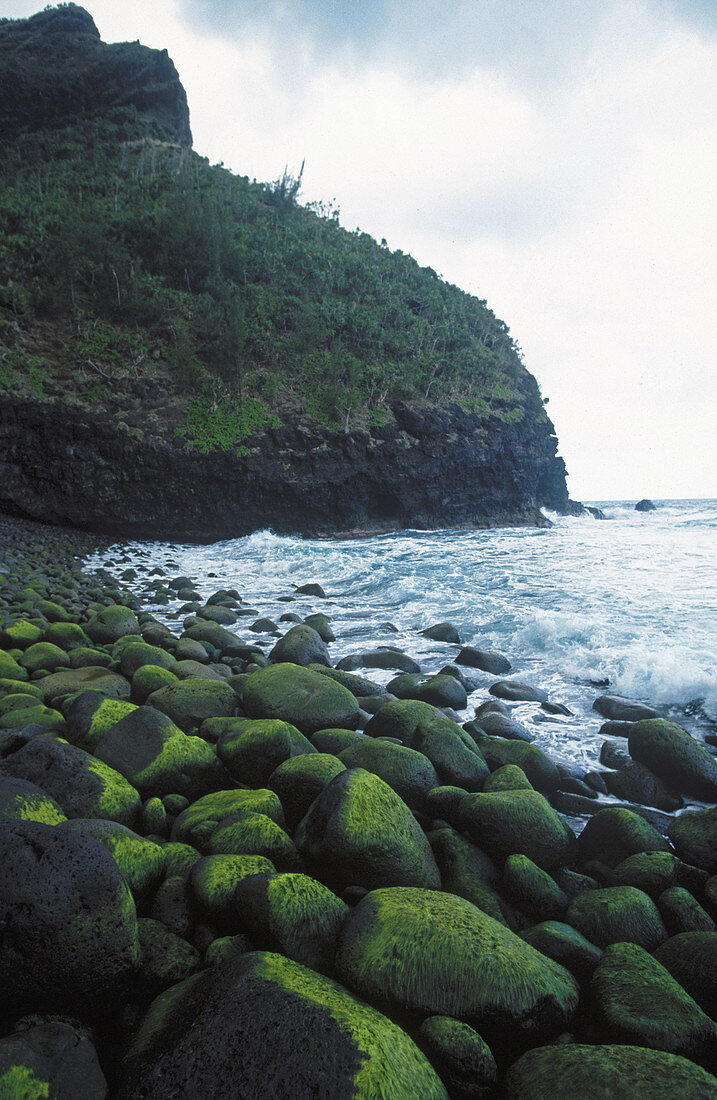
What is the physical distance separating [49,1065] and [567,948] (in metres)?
2.13

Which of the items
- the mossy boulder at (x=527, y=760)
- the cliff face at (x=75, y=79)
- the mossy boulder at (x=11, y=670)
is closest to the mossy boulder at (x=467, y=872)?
the mossy boulder at (x=527, y=760)

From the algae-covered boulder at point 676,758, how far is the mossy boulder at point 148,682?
4.36 metres

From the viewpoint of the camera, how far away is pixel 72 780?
8.89ft

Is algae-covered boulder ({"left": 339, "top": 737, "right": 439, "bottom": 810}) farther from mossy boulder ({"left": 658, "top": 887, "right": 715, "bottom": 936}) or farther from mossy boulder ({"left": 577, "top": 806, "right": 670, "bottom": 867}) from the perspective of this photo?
mossy boulder ({"left": 658, "top": 887, "right": 715, "bottom": 936})

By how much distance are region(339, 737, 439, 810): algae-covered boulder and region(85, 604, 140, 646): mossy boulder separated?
14.5ft

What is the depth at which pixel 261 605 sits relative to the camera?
1044 cm

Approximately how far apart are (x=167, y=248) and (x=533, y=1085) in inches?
1342

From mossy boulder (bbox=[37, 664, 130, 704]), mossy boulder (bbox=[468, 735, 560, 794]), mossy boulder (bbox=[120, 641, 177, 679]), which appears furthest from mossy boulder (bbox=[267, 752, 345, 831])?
mossy boulder (bbox=[120, 641, 177, 679])

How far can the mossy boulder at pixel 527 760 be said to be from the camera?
417 centimetres

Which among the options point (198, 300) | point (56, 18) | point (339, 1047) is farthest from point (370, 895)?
point (56, 18)

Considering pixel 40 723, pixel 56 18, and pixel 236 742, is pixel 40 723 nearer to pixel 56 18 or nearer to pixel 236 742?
pixel 236 742

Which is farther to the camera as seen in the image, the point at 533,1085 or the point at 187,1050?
the point at 533,1085

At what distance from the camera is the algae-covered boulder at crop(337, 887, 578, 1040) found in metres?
1.84

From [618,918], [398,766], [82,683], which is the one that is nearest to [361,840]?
[398,766]
